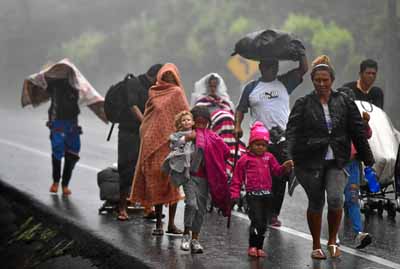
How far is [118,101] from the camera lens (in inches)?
400

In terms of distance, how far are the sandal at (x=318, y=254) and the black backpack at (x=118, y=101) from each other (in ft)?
10.5

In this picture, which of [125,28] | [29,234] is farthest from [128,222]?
[125,28]

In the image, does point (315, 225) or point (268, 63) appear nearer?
point (315, 225)

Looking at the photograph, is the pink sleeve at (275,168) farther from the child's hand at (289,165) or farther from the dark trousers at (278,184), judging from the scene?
the dark trousers at (278,184)

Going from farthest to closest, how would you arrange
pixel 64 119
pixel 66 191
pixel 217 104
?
1. pixel 66 191
2. pixel 64 119
3. pixel 217 104

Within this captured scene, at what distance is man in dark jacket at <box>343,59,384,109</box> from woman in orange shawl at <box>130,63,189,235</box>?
2.01 metres

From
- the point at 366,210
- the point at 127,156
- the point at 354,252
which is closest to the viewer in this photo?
the point at 354,252

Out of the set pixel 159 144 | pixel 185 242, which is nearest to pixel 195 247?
pixel 185 242

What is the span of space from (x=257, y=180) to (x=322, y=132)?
2.43ft

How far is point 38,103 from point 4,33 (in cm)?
4035

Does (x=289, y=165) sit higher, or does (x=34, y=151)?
(x=289, y=165)

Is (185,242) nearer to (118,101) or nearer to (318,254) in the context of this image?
(318,254)

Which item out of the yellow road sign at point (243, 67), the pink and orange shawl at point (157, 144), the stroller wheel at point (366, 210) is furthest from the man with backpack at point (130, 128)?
→ the yellow road sign at point (243, 67)

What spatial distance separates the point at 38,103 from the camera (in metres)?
12.3
